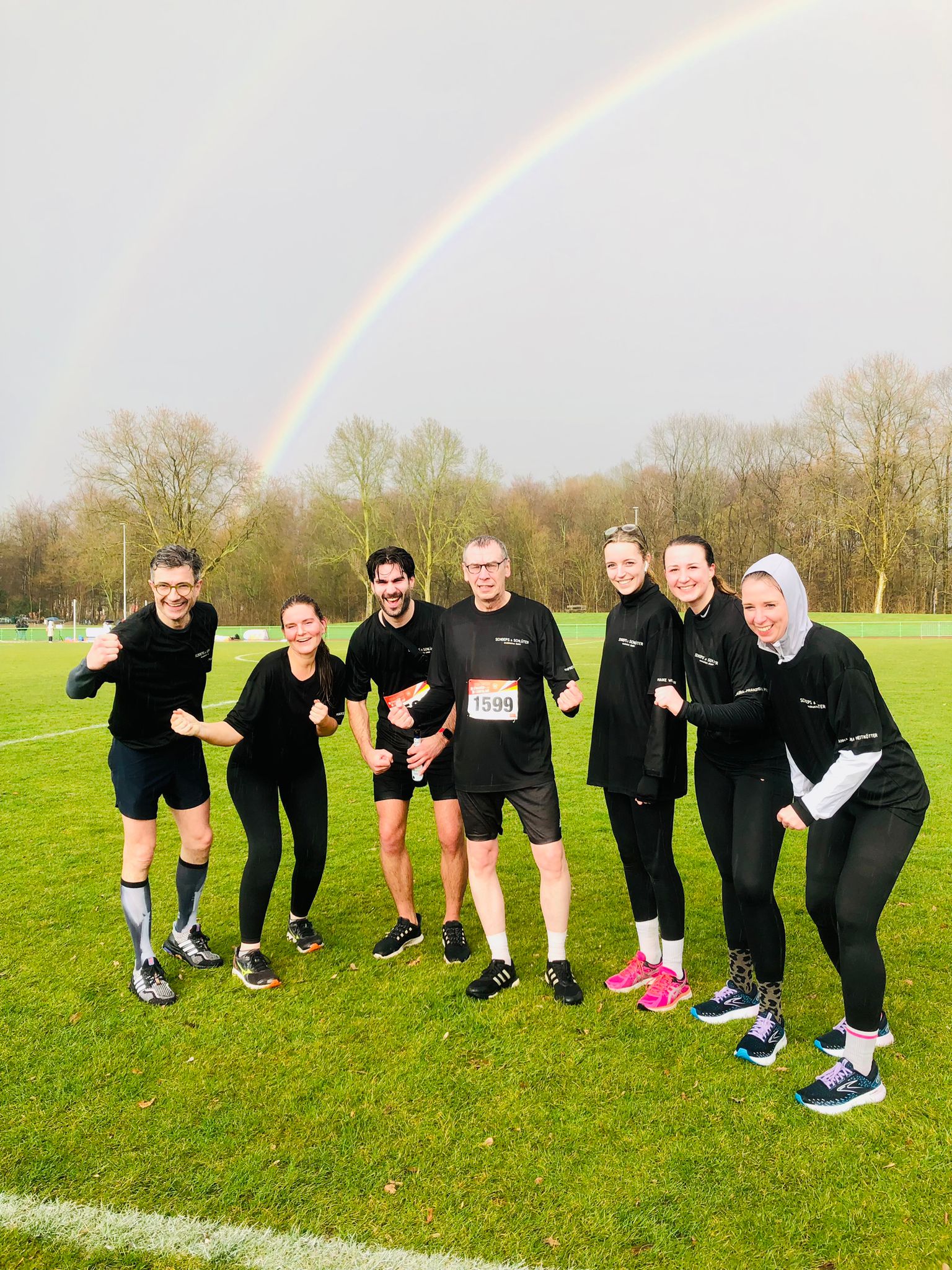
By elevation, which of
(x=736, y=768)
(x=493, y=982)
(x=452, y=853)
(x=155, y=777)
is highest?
(x=736, y=768)

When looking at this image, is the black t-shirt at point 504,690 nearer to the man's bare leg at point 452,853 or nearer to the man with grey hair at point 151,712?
the man's bare leg at point 452,853

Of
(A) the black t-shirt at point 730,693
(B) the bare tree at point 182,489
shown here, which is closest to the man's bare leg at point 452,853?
(A) the black t-shirt at point 730,693

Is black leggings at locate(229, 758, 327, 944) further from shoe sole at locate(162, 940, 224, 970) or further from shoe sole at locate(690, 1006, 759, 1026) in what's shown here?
shoe sole at locate(690, 1006, 759, 1026)

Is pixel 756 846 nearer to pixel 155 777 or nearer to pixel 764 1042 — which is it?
pixel 764 1042

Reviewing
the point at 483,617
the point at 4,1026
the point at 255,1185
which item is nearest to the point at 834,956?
the point at 483,617

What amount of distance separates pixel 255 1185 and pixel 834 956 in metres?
2.57

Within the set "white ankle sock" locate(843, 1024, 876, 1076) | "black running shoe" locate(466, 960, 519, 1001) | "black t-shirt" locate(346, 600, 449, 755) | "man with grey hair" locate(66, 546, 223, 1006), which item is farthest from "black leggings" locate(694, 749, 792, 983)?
"man with grey hair" locate(66, 546, 223, 1006)

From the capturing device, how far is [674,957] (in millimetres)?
4172

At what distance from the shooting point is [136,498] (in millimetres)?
50594

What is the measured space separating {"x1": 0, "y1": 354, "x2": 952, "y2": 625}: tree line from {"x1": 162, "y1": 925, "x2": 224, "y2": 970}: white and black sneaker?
4857 centimetres

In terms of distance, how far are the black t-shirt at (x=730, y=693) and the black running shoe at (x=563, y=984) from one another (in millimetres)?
1373

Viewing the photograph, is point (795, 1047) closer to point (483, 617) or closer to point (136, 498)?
point (483, 617)

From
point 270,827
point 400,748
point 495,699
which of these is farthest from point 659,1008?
→ point 270,827

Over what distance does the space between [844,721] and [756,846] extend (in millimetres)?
771
